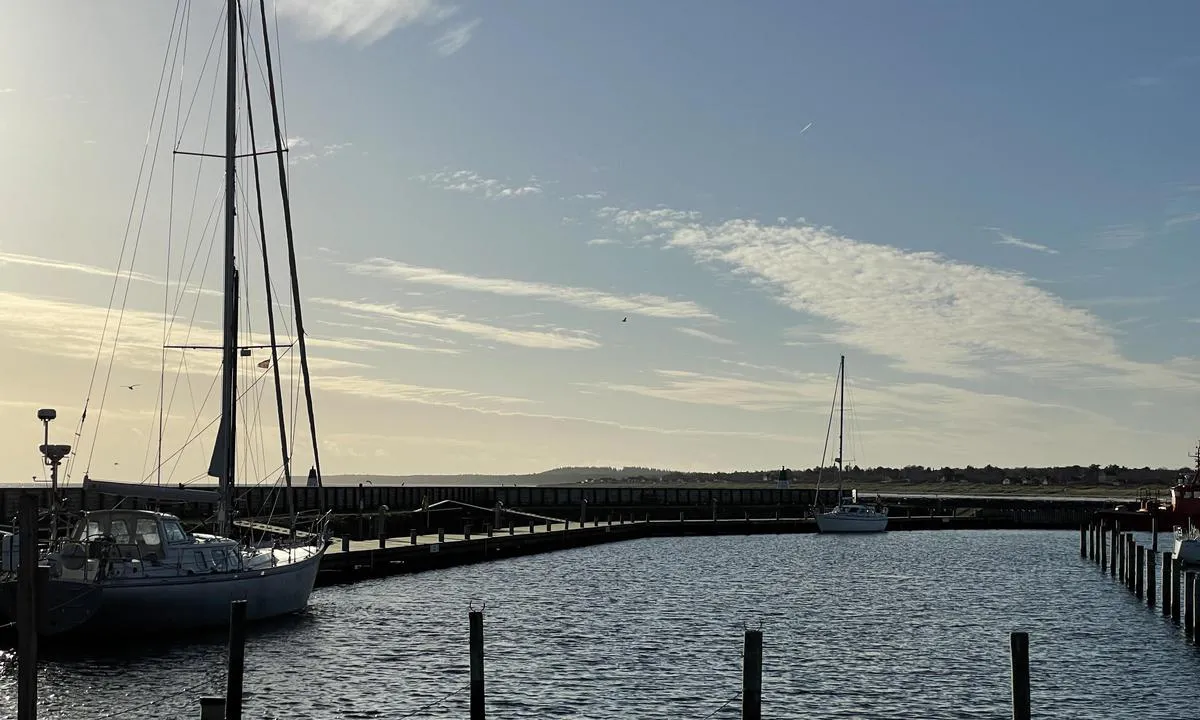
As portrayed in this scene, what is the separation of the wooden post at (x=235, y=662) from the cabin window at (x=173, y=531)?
1248cm

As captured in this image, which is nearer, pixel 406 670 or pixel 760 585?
pixel 406 670

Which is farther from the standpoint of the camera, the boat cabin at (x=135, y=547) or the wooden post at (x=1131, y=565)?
the wooden post at (x=1131, y=565)

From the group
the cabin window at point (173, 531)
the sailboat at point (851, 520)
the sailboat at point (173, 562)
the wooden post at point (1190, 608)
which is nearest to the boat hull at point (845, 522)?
the sailboat at point (851, 520)

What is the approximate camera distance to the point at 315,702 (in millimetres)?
30453

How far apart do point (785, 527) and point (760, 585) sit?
50.7m

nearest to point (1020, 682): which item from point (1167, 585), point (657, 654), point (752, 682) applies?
point (752, 682)

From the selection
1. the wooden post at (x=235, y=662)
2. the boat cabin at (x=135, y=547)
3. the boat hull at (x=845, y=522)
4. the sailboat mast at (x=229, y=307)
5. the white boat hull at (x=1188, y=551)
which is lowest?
the boat hull at (x=845, y=522)

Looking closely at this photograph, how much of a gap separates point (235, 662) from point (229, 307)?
1939cm

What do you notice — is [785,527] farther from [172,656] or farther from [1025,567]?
[172,656]

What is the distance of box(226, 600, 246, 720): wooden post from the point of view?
24.5 metres

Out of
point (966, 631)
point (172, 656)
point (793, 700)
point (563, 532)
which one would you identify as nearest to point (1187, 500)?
point (563, 532)

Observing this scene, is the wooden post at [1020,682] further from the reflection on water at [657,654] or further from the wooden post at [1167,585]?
the wooden post at [1167,585]

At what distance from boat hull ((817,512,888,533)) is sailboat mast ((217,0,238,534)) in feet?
251

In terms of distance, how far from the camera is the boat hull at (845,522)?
11262cm
